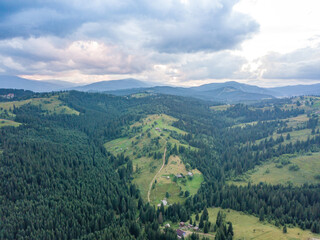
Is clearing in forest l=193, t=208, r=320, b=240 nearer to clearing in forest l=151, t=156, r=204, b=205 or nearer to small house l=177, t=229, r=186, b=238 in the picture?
small house l=177, t=229, r=186, b=238

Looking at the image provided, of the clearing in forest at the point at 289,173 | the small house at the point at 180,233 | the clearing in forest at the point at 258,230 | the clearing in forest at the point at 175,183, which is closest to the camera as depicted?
Result: the clearing in forest at the point at 258,230

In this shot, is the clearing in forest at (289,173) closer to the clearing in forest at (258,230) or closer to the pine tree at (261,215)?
the pine tree at (261,215)

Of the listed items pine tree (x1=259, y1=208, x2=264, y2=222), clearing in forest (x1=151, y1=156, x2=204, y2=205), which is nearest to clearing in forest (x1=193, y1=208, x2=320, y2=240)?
pine tree (x1=259, y1=208, x2=264, y2=222)

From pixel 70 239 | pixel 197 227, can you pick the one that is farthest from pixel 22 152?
pixel 197 227

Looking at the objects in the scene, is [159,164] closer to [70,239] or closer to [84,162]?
[84,162]

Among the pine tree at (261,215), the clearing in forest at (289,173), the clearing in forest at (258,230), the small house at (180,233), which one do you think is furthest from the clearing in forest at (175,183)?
the pine tree at (261,215)

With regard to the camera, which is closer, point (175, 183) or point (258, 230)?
point (258, 230)

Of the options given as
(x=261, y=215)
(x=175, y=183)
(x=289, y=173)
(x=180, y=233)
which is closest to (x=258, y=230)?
(x=261, y=215)

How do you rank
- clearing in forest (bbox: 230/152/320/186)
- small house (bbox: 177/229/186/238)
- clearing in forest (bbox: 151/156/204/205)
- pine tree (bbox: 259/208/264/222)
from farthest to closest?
clearing in forest (bbox: 230/152/320/186)
clearing in forest (bbox: 151/156/204/205)
pine tree (bbox: 259/208/264/222)
small house (bbox: 177/229/186/238)

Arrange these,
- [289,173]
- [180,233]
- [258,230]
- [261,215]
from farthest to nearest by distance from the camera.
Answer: [289,173] < [261,215] < [258,230] < [180,233]

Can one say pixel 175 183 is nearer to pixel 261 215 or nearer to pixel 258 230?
pixel 261 215

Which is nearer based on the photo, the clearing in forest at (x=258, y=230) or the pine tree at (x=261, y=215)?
the clearing in forest at (x=258, y=230)
